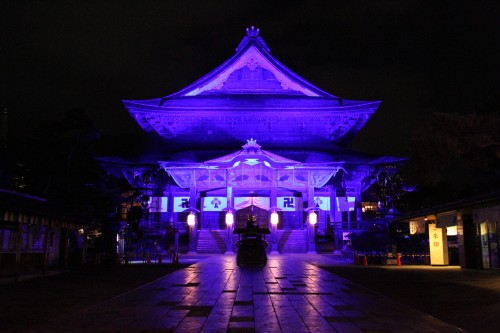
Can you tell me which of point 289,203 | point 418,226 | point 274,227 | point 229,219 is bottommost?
point 418,226

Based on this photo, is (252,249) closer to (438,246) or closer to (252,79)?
(438,246)

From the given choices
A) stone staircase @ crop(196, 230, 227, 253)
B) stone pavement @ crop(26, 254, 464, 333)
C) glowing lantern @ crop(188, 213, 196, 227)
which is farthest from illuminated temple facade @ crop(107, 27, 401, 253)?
stone pavement @ crop(26, 254, 464, 333)

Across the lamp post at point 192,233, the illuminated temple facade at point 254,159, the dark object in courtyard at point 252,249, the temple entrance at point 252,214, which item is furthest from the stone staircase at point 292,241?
the dark object in courtyard at point 252,249

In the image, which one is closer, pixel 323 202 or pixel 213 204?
pixel 213 204

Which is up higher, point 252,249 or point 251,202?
point 251,202

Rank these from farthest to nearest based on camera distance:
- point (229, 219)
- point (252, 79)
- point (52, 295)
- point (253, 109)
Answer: point (252, 79), point (253, 109), point (229, 219), point (52, 295)

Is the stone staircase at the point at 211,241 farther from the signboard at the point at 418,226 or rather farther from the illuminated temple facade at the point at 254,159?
the signboard at the point at 418,226

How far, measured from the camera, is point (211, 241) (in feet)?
150

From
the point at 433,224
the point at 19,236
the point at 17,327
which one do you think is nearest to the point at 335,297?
the point at 17,327

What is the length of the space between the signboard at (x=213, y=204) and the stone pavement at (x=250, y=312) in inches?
1278

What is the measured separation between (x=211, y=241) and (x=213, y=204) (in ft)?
19.6

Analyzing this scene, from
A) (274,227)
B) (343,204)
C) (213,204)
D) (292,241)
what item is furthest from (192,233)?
(343,204)

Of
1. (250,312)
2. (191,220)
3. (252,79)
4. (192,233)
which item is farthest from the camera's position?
(252,79)

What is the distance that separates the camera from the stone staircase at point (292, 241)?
150 ft
